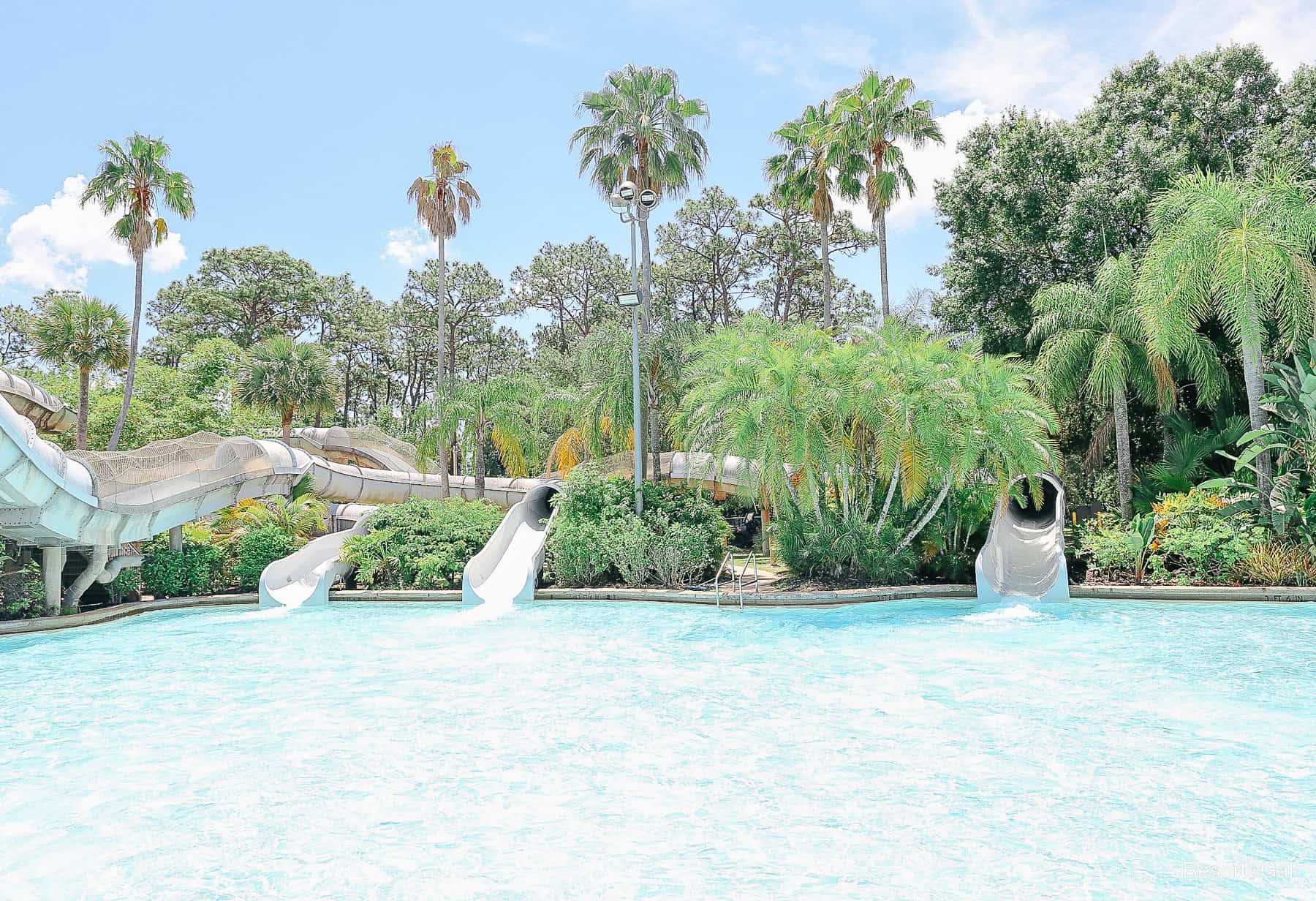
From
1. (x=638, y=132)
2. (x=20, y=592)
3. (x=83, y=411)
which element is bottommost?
(x=20, y=592)

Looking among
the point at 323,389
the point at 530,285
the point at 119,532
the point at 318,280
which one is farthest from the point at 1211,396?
the point at 318,280

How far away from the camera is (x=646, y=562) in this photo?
52.8 feet

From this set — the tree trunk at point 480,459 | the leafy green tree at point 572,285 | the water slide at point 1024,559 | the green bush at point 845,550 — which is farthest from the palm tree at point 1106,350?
the leafy green tree at point 572,285

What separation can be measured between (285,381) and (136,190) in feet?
23.8

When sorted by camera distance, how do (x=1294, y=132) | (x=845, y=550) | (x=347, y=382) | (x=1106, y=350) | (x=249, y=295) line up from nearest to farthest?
(x=845, y=550)
(x=1106, y=350)
(x=1294, y=132)
(x=249, y=295)
(x=347, y=382)

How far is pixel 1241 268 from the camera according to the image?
1451 centimetres

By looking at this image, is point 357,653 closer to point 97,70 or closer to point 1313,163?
point 97,70

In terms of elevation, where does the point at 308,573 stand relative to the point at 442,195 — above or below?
below

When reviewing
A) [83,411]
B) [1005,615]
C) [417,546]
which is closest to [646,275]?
[417,546]

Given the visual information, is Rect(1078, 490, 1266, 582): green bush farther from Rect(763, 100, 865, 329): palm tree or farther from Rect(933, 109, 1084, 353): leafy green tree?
Rect(763, 100, 865, 329): palm tree

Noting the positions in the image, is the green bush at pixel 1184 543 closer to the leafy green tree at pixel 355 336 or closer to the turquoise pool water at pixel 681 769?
the turquoise pool water at pixel 681 769

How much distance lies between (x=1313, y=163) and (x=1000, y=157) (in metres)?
6.92

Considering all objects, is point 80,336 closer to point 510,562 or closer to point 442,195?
point 442,195

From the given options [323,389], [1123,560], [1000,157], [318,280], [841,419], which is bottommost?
[1123,560]
